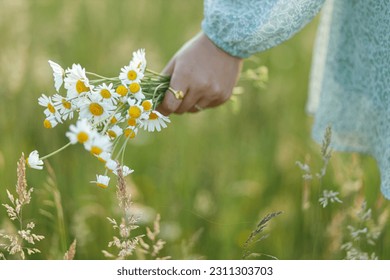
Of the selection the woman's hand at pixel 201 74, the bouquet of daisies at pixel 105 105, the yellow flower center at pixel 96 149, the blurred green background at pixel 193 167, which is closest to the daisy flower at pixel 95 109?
the bouquet of daisies at pixel 105 105

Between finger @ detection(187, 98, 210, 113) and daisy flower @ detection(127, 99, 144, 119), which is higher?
daisy flower @ detection(127, 99, 144, 119)

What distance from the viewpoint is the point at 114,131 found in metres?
1.13

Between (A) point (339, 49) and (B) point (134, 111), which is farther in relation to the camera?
(A) point (339, 49)

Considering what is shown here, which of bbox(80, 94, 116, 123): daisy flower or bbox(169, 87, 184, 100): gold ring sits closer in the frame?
bbox(80, 94, 116, 123): daisy flower

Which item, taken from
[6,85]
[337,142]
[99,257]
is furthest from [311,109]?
[6,85]

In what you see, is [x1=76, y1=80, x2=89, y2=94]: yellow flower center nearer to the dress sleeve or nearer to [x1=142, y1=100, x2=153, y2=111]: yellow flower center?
[x1=142, y1=100, x2=153, y2=111]: yellow flower center

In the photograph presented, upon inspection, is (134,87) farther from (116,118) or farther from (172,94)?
(172,94)

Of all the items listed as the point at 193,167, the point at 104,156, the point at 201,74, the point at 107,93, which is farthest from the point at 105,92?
the point at 193,167

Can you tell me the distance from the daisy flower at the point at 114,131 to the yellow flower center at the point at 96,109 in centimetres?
3

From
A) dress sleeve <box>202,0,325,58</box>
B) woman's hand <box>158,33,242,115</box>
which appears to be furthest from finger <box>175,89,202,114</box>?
dress sleeve <box>202,0,325,58</box>

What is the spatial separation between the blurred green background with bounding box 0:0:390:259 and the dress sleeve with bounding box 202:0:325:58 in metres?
0.26

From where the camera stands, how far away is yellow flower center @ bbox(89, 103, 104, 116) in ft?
3.69

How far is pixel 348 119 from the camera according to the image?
1.55 m

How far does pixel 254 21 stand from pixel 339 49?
0.39 meters
